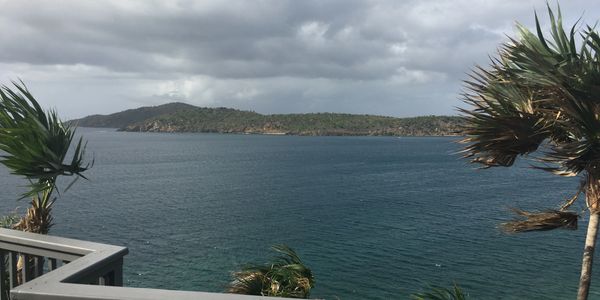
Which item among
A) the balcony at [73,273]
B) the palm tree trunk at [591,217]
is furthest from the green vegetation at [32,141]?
the palm tree trunk at [591,217]

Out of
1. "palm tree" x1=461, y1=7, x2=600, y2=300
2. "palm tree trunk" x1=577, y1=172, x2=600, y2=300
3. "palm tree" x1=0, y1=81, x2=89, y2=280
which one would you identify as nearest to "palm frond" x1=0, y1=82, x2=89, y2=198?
"palm tree" x1=0, y1=81, x2=89, y2=280

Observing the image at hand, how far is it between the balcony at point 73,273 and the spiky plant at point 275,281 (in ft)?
7.92

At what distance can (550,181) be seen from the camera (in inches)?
2271

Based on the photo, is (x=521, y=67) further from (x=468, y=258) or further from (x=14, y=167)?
(x=468, y=258)

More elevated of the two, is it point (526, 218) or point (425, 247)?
point (526, 218)

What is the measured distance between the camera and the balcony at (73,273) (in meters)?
2.12

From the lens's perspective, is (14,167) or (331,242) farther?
(331,242)

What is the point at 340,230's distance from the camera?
31438 mm

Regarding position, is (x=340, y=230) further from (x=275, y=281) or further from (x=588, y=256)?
(x=588, y=256)

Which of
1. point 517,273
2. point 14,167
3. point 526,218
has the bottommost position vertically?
point 517,273

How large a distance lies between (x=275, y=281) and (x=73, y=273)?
3.07 meters

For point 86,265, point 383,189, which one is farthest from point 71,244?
point 383,189

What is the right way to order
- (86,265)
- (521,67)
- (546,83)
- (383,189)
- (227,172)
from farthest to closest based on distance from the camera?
(227,172), (383,189), (521,67), (546,83), (86,265)

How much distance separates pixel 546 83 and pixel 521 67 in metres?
0.41
